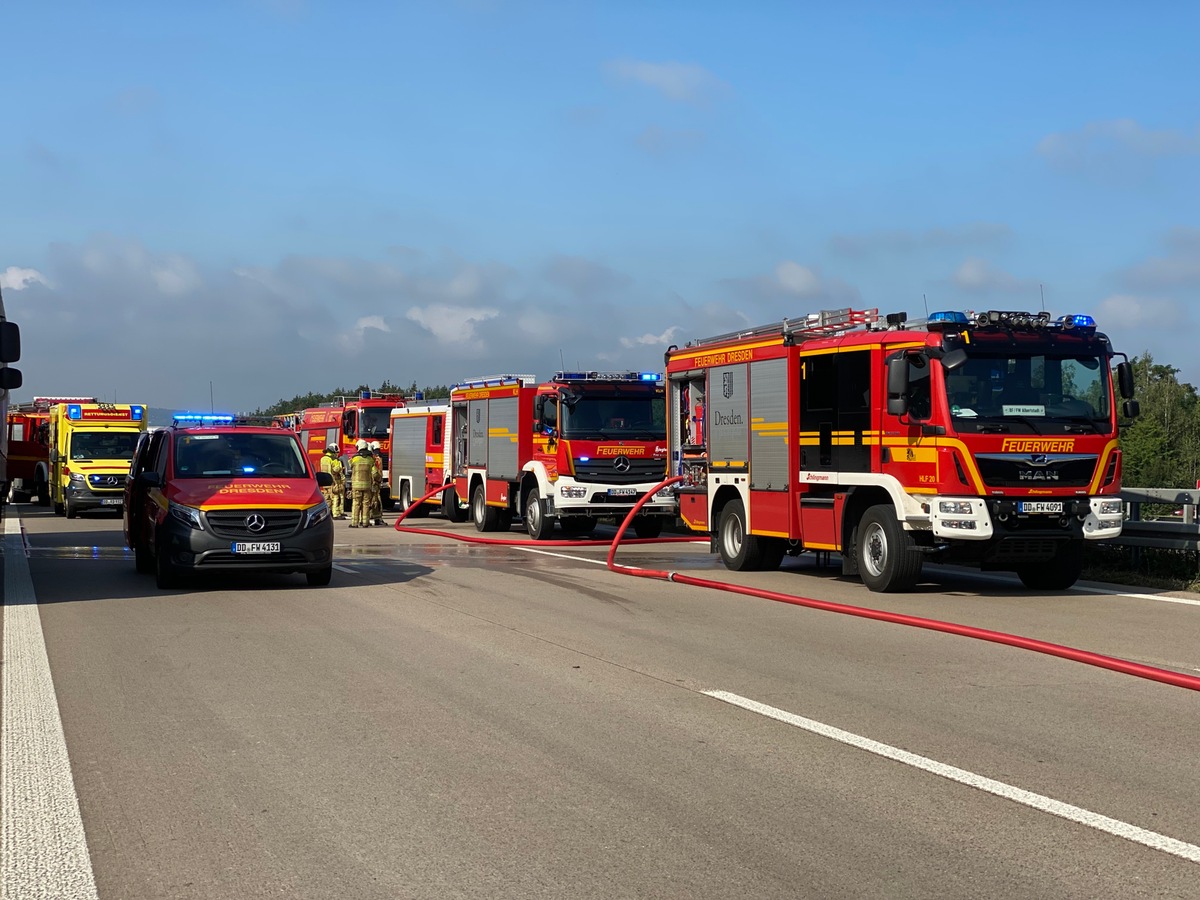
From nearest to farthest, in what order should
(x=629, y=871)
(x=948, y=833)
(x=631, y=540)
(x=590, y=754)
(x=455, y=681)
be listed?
1. (x=629, y=871)
2. (x=948, y=833)
3. (x=590, y=754)
4. (x=455, y=681)
5. (x=631, y=540)

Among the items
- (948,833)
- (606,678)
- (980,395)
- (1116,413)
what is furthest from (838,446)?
(948,833)

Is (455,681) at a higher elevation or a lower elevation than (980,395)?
lower

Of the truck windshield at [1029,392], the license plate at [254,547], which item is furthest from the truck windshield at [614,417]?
the truck windshield at [1029,392]

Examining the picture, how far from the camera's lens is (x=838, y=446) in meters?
15.9

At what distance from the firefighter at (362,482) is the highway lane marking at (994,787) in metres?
21.1

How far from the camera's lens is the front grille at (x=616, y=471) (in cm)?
2356

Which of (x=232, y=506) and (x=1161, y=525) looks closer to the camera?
(x=232, y=506)

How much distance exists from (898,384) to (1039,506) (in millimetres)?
1937

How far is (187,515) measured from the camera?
14.8 m

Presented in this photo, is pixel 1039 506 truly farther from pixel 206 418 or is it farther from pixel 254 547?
pixel 206 418

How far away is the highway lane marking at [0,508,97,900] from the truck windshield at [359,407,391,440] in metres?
28.8

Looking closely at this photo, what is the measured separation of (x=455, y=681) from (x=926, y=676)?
3199 mm

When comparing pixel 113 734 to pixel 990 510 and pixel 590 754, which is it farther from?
pixel 990 510

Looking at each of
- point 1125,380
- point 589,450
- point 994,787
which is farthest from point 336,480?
point 994,787
